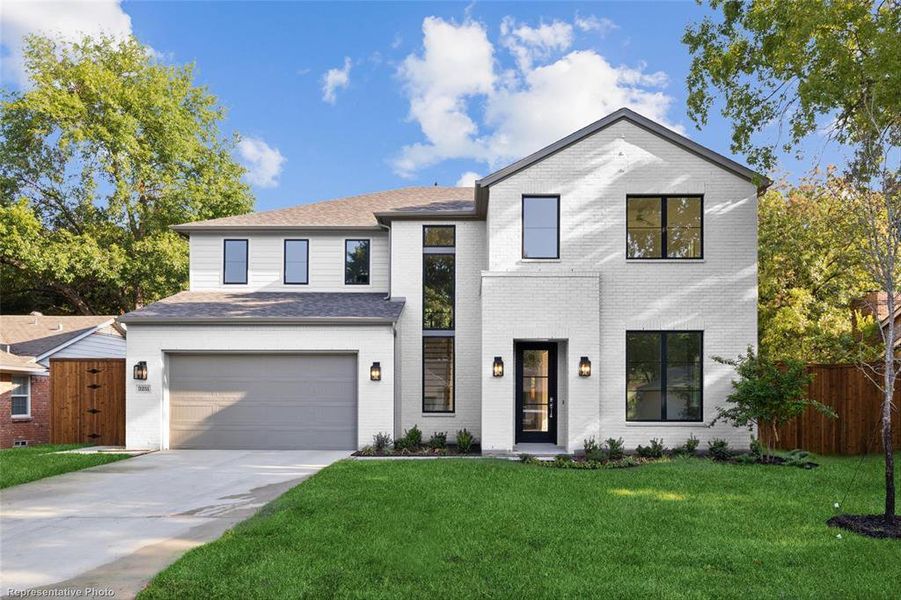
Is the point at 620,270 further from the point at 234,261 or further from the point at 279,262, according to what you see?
the point at 234,261

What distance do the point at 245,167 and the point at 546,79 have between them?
18.3 m

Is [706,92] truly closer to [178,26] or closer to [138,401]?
[138,401]

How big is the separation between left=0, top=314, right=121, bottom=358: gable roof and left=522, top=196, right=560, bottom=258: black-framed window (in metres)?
15.6

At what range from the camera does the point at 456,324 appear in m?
14.1

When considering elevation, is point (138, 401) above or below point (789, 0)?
below

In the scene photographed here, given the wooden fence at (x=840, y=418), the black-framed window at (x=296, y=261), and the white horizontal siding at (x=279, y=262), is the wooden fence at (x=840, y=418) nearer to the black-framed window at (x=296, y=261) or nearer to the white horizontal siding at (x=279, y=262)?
the white horizontal siding at (x=279, y=262)

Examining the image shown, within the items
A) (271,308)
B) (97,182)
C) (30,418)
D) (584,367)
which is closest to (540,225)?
(584,367)

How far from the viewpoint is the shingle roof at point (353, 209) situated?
1527 cm

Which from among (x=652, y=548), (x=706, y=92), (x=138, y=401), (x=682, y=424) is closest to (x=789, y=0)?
(x=706, y=92)

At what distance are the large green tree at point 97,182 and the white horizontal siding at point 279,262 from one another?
10664mm

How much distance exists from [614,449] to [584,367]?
1779mm

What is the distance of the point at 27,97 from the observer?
78.2 feet

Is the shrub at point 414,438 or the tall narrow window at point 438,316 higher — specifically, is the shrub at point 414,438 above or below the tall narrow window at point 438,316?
below

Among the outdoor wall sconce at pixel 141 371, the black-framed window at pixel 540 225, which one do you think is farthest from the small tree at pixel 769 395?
the outdoor wall sconce at pixel 141 371
